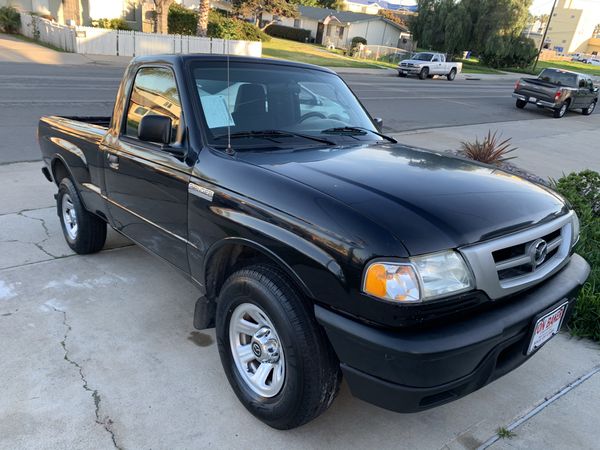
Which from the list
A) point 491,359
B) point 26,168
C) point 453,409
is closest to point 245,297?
point 491,359

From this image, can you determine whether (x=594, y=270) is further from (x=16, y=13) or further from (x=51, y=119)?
(x=16, y=13)

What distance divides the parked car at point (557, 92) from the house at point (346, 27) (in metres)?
39.2

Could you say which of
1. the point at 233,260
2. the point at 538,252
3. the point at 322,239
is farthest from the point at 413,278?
the point at 233,260

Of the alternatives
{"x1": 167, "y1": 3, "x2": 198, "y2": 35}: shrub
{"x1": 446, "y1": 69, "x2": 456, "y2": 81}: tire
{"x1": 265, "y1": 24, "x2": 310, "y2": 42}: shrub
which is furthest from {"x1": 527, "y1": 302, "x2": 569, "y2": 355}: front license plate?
{"x1": 265, "y1": 24, "x2": 310, "y2": 42}: shrub

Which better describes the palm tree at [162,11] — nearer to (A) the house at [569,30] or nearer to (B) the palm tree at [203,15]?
(B) the palm tree at [203,15]

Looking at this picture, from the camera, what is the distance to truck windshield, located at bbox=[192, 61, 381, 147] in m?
3.05

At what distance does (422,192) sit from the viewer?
2.38 m

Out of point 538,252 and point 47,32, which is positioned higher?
point 538,252

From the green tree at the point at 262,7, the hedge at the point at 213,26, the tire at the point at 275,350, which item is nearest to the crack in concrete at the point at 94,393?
the tire at the point at 275,350

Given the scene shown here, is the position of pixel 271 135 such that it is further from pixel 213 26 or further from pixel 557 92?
pixel 213 26

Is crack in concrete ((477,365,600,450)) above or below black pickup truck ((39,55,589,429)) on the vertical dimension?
below

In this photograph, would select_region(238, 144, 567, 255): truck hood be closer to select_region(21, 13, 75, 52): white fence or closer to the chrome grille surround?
the chrome grille surround

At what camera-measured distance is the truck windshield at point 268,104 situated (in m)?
3.05

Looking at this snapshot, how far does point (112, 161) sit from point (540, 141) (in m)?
12.3
